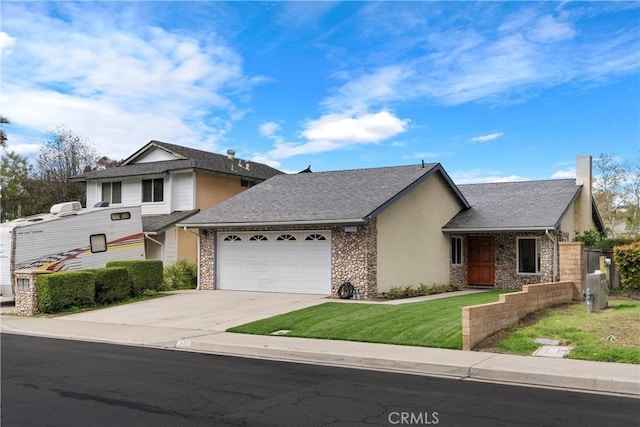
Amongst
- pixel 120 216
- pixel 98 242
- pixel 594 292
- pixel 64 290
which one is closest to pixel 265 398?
pixel 594 292

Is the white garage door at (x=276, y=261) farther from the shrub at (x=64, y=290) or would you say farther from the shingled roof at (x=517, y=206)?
the shingled roof at (x=517, y=206)

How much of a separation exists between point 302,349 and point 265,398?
138 inches

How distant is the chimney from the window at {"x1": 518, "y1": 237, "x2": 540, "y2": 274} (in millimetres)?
3253

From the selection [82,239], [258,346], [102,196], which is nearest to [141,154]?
[102,196]

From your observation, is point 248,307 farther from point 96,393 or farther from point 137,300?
point 96,393

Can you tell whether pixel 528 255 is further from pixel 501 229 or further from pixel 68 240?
pixel 68 240

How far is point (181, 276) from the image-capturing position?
80.5ft

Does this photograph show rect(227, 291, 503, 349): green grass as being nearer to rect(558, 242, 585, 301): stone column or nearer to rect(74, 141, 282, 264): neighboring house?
rect(558, 242, 585, 301): stone column

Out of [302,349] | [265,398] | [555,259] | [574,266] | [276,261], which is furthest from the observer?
[555,259]

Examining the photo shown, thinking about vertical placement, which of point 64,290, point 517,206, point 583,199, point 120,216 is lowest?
point 64,290

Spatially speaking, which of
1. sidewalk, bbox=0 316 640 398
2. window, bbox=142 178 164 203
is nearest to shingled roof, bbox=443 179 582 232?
sidewalk, bbox=0 316 640 398

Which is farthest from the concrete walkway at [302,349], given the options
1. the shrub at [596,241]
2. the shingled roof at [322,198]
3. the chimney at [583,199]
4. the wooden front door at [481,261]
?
the chimney at [583,199]

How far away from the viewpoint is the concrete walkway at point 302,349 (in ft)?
28.6

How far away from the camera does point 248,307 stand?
17.5 metres
